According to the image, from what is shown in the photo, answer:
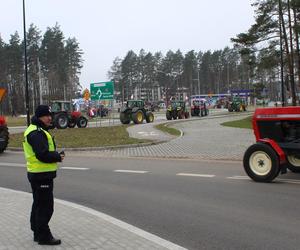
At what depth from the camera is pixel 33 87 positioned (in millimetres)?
108312

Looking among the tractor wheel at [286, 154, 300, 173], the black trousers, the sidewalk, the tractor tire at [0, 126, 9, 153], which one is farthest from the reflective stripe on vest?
the tractor tire at [0, 126, 9, 153]

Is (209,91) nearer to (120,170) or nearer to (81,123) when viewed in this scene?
(81,123)

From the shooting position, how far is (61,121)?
3788cm

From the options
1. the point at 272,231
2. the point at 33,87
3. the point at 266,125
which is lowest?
the point at 272,231

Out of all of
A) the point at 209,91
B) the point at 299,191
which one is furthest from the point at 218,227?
the point at 209,91

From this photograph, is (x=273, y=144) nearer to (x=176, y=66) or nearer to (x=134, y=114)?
(x=134, y=114)

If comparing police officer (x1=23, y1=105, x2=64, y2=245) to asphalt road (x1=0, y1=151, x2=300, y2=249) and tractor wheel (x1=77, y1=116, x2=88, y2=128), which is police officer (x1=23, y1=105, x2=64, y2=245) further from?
tractor wheel (x1=77, y1=116, x2=88, y2=128)

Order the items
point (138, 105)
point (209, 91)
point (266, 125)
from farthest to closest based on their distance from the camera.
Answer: point (209, 91), point (138, 105), point (266, 125)

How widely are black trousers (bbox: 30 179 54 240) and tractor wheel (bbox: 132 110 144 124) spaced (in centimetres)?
3525

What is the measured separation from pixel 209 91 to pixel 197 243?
15247 centimetres

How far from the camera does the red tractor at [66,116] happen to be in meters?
37.9

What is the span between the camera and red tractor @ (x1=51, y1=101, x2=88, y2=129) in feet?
124

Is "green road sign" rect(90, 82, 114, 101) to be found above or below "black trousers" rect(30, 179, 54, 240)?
above

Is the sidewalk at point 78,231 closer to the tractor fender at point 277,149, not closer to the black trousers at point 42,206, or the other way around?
the black trousers at point 42,206
